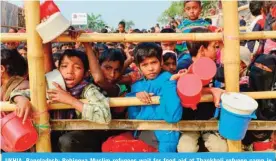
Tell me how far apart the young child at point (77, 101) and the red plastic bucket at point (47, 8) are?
31 cm

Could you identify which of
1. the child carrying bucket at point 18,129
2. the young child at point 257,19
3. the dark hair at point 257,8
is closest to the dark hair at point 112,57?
the child carrying bucket at point 18,129

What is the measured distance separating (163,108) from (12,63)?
1202 millimetres

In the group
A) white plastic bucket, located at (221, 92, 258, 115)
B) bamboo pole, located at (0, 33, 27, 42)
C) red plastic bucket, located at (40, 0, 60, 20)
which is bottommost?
white plastic bucket, located at (221, 92, 258, 115)

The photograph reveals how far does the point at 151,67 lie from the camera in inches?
98.7

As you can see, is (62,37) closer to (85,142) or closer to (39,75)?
(39,75)

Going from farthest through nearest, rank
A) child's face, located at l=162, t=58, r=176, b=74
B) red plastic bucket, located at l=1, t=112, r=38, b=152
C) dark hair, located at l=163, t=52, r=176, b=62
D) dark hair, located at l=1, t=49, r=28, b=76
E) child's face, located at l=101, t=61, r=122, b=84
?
1. dark hair, located at l=163, t=52, r=176, b=62
2. child's face, located at l=162, t=58, r=176, b=74
3. child's face, located at l=101, t=61, r=122, b=84
4. dark hair, located at l=1, t=49, r=28, b=76
5. red plastic bucket, located at l=1, t=112, r=38, b=152

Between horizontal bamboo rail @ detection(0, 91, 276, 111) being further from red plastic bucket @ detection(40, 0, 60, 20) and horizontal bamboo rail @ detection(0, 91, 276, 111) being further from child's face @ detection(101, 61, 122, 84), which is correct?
red plastic bucket @ detection(40, 0, 60, 20)

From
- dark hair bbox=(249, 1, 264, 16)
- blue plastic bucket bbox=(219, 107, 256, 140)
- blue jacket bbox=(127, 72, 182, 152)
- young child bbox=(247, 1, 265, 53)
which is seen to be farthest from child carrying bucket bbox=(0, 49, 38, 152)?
dark hair bbox=(249, 1, 264, 16)

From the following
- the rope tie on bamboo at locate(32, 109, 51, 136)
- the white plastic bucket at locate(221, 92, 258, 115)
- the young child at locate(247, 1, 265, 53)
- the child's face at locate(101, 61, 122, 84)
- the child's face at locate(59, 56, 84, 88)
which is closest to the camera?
the white plastic bucket at locate(221, 92, 258, 115)

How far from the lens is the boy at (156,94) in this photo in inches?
87.6

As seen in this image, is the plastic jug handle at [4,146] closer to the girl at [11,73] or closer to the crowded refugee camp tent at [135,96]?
the crowded refugee camp tent at [135,96]

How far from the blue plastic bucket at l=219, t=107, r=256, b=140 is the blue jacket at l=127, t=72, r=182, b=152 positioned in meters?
0.27

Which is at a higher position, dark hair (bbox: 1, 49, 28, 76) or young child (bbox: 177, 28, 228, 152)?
dark hair (bbox: 1, 49, 28, 76)

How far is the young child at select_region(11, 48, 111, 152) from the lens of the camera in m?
2.27
